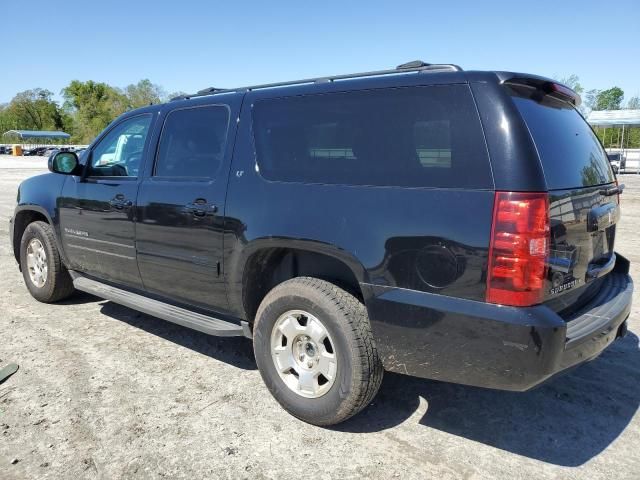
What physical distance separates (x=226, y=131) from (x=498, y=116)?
185 cm

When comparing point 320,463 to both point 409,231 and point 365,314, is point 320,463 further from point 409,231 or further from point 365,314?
point 409,231

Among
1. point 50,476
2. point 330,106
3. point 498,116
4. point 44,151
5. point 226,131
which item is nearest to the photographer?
point 498,116

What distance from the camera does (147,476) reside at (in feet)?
8.32

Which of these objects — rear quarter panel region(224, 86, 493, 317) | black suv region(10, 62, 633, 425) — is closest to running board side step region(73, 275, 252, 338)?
black suv region(10, 62, 633, 425)

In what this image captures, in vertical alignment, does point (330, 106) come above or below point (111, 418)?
above

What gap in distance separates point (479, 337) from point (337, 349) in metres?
0.79

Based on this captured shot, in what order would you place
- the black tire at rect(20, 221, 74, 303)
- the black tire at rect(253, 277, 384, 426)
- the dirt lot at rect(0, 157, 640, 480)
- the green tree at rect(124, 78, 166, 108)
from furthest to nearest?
the green tree at rect(124, 78, 166, 108)
the black tire at rect(20, 221, 74, 303)
the black tire at rect(253, 277, 384, 426)
the dirt lot at rect(0, 157, 640, 480)

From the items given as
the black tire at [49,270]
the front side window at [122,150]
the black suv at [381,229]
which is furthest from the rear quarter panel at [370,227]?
the black tire at [49,270]

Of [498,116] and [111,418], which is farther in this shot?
[111,418]

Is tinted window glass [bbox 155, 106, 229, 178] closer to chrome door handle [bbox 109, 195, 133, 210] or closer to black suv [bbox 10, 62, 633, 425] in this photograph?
black suv [bbox 10, 62, 633, 425]

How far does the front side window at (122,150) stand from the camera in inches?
164

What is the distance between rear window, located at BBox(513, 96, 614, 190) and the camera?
248 cm

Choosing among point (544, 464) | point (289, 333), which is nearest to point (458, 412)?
point (544, 464)

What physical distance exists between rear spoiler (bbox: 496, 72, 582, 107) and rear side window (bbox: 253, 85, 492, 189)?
0.21 meters
